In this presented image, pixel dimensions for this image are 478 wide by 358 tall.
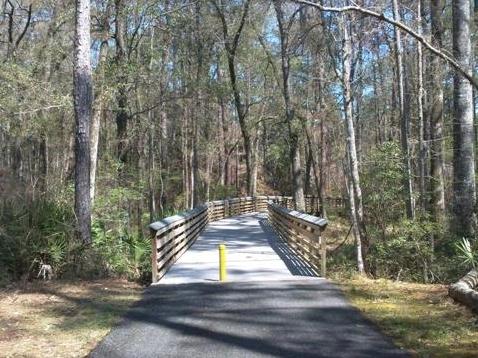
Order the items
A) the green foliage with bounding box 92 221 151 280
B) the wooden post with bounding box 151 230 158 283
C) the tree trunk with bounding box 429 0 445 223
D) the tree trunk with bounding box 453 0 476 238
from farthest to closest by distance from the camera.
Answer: the tree trunk with bounding box 429 0 445 223 → the tree trunk with bounding box 453 0 476 238 → the green foliage with bounding box 92 221 151 280 → the wooden post with bounding box 151 230 158 283

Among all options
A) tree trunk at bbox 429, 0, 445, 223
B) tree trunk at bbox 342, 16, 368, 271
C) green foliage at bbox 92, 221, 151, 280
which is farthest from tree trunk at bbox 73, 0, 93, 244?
tree trunk at bbox 429, 0, 445, 223

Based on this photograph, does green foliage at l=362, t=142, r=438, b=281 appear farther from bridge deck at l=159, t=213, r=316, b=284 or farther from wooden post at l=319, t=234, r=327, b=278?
wooden post at l=319, t=234, r=327, b=278

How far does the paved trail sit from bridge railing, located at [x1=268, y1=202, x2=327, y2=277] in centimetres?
33

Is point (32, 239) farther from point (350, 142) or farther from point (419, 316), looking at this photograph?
point (350, 142)

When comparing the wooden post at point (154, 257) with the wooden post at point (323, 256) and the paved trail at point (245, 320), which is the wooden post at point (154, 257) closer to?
the paved trail at point (245, 320)

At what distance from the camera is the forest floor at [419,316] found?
6.63 m

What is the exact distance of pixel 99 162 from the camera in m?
23.9

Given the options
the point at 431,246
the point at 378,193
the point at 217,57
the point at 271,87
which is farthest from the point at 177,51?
the point at 431,246

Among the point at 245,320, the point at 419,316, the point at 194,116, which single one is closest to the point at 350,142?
the point at 419,316

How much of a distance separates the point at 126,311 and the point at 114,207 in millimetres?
10709

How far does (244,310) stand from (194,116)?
84.8ft

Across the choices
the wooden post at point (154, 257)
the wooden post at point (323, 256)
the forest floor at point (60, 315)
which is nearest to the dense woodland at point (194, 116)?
the forest floor at point (60, 315)

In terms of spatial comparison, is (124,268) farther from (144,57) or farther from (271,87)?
(271,87)

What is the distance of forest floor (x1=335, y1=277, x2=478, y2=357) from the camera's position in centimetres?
663
